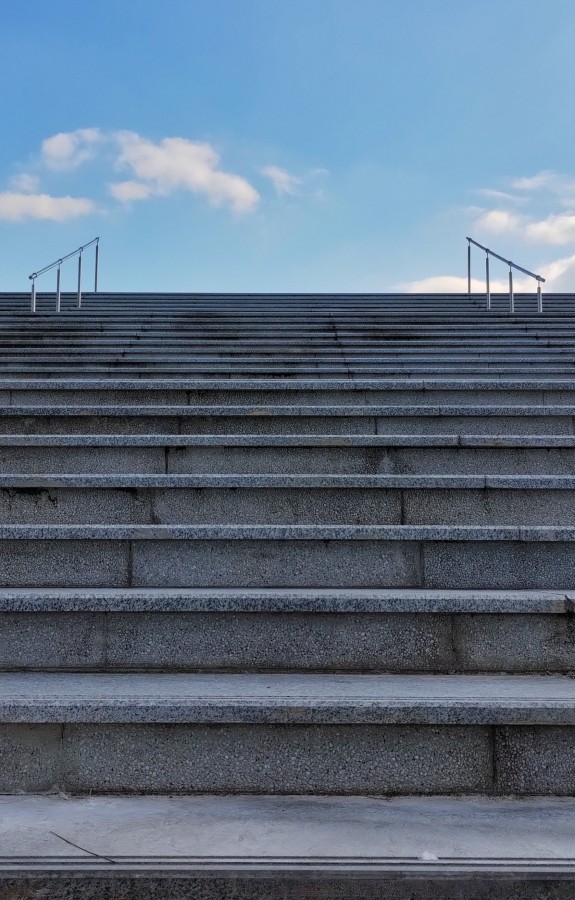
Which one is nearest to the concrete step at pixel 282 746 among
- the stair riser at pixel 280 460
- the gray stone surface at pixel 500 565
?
the gray stone surface at pixel 500 565

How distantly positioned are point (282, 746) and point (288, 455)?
5.57ft

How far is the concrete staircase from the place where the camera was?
166cm

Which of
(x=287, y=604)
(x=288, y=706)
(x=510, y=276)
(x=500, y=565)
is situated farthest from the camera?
(x=510, y=276)

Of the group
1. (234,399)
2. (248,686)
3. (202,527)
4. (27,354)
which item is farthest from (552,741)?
(27,354)

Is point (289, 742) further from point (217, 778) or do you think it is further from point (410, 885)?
point (410, 885)

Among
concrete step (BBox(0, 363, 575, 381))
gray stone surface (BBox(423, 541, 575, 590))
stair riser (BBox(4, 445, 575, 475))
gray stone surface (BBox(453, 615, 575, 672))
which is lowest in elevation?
gray stone surface (BBox(453, 615, 575, 672))

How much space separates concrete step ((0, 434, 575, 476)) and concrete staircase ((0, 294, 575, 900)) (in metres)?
0.01

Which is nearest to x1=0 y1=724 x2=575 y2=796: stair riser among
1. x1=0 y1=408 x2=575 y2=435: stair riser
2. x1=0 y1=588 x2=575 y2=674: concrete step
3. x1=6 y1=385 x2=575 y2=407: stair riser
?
x1=0 y1=588 x2=575 y2=674: concrete step

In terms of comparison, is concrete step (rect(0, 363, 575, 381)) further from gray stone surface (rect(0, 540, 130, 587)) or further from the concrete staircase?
gray stone surface (rect(0, 540, 130, 587))

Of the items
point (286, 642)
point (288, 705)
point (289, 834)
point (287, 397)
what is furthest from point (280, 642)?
point (287, 397)

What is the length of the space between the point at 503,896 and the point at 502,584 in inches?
49.1

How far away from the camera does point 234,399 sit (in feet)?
13.9

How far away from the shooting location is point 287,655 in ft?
7.72

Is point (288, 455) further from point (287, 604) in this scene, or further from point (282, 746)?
point (282, 746)
